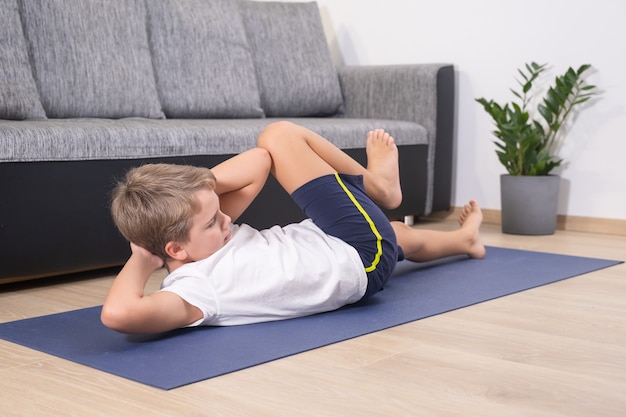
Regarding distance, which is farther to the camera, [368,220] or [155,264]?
[368,220]

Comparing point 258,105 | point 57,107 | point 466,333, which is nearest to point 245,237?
point 466,333

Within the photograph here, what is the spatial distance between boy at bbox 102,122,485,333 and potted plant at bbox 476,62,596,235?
118 cm

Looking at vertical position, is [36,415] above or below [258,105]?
below

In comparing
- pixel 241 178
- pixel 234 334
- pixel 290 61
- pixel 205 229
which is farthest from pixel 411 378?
pixel 290 61

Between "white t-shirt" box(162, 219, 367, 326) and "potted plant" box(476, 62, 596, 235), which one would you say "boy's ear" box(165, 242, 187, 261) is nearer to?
"white t-shirt" box(162, 219, 367, 326)

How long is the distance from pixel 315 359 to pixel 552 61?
2181 millimetres

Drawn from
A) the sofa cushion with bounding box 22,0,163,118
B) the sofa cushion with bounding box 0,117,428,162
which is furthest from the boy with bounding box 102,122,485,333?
the sofa cushion with bounding box 22,0,163,118

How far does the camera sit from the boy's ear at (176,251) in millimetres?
1652

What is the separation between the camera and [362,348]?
1.58 m

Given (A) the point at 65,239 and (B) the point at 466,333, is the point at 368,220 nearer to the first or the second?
(B) the point at 466,333

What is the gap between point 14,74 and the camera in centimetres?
248

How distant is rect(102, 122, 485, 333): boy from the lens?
161 cm

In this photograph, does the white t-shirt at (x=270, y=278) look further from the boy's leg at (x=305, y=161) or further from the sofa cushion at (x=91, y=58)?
the sofa cushion at (x=91, y=58)

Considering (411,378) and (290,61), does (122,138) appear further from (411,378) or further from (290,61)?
(290,61)
